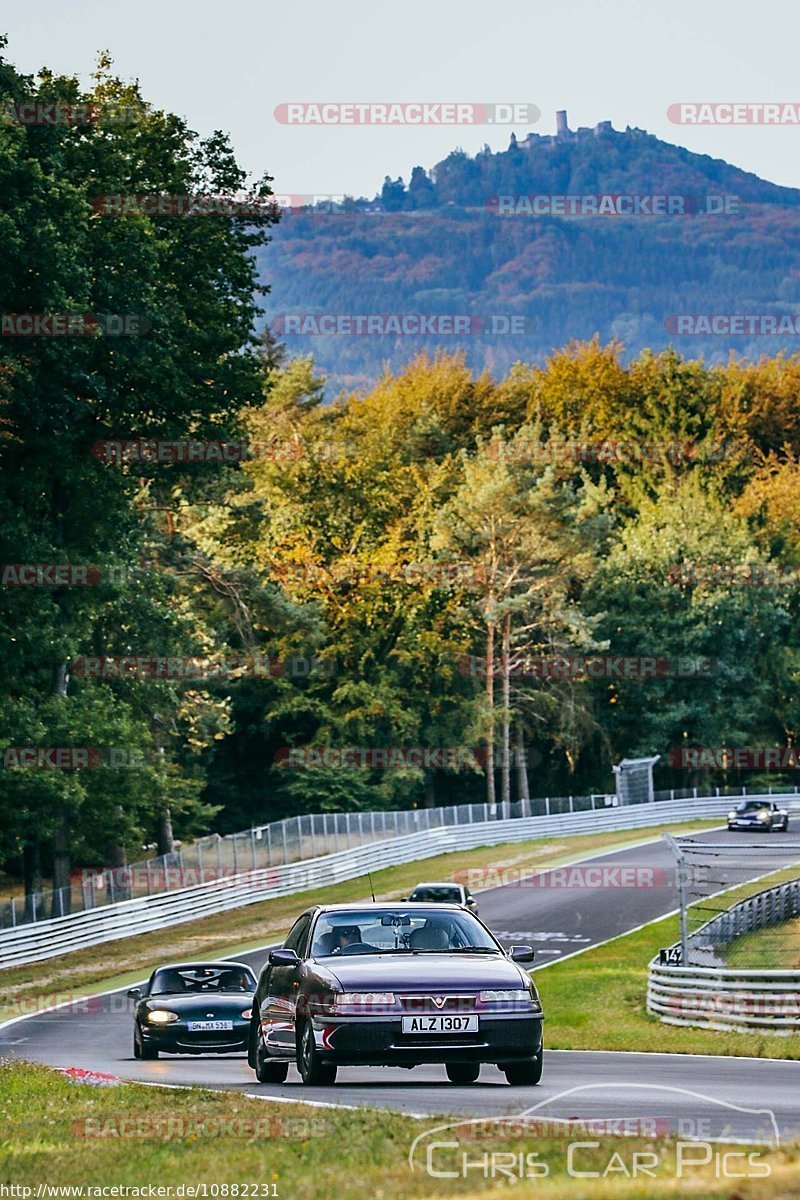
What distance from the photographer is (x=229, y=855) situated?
51375 millimetres

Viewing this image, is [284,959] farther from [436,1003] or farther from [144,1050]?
[144,1050]

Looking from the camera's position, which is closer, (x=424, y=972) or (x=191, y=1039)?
(x=424, y=972)

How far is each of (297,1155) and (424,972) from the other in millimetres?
3922

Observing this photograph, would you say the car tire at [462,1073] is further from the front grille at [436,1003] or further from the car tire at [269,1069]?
the front grille at [436,1003]

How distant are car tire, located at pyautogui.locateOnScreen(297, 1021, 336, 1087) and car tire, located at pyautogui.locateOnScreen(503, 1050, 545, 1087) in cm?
129

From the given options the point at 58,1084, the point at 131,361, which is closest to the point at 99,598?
the point at 131,361

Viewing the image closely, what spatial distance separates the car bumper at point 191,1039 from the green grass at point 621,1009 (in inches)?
148

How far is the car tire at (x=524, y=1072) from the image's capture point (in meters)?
13.3

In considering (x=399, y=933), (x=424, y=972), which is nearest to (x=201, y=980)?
(x=399, y=933)

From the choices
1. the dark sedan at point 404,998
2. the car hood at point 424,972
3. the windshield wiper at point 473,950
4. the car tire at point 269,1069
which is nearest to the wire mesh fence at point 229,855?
the car tire at point 269,1069

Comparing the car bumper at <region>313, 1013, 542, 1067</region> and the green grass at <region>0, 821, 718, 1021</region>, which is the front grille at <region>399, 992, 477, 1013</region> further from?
the green grass at <region>0, 821, 718, 1021</region>

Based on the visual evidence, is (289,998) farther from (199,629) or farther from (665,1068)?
(199,629)

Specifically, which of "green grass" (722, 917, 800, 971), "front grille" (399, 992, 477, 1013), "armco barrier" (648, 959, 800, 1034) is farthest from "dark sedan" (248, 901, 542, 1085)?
"green grass" (722, 917, 800, 971)

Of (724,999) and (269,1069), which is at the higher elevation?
(269,1069)
